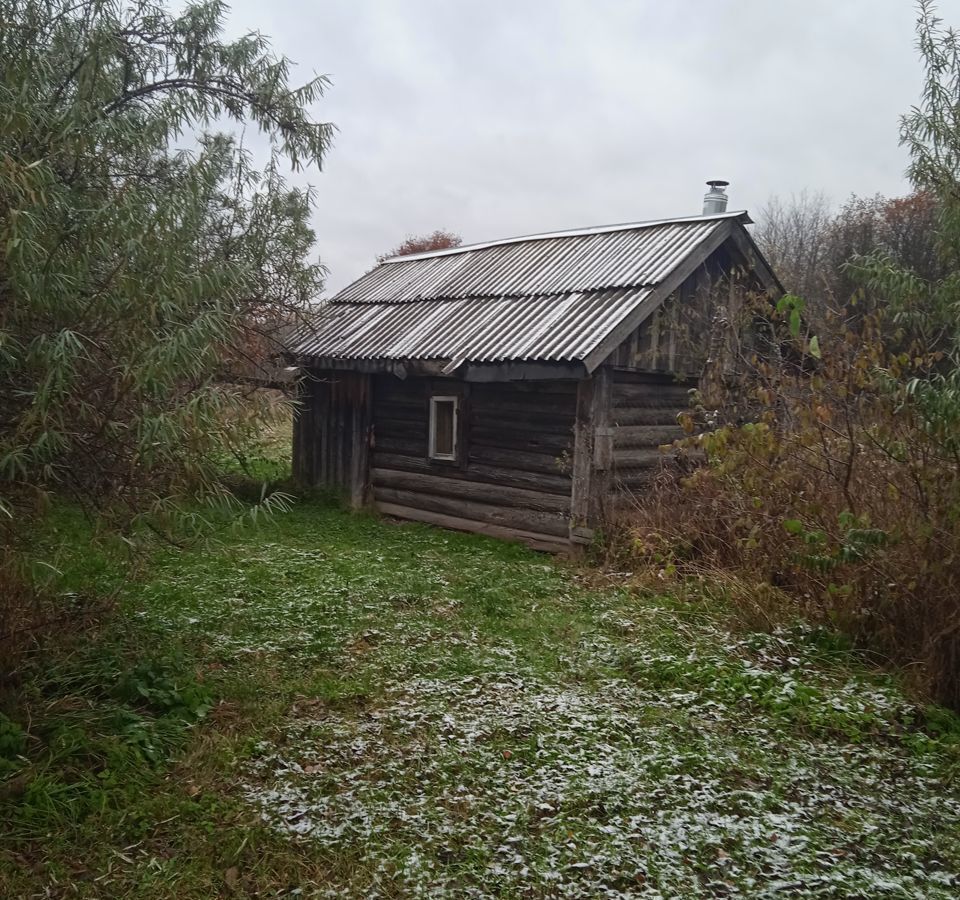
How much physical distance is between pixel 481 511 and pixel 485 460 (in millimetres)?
726

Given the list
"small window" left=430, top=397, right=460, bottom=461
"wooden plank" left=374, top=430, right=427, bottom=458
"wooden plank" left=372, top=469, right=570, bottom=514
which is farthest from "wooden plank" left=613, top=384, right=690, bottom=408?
"wooden plank" left=374, top=430, right=427, bottom=458

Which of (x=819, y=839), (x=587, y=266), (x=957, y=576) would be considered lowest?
(x=819, y=839)

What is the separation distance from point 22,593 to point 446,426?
773 cm

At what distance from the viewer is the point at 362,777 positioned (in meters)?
4.42

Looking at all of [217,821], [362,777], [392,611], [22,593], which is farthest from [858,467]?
[22,593]

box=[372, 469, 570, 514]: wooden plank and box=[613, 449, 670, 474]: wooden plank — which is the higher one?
box=[613, 449, 670, 474]: wooden plank

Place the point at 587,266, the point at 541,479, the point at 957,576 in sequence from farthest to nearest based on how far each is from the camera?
the point at 587,266, the point at 541,479, the point at 957,576

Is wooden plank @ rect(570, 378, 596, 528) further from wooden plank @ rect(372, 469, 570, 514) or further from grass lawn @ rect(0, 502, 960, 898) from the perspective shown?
grass lawn @ rect(0, 502, 960, 898)

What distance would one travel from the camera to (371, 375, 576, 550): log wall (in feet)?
34.1

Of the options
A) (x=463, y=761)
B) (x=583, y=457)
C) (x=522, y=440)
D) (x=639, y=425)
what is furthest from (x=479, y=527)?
(x=463, y=761)

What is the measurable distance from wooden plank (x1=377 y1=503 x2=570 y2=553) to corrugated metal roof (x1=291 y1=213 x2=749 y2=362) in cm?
239

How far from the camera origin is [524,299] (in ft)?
38.2

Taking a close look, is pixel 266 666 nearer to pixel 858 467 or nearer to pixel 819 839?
pixel 819 839

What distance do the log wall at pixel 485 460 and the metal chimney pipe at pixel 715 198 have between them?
16.6 ft
